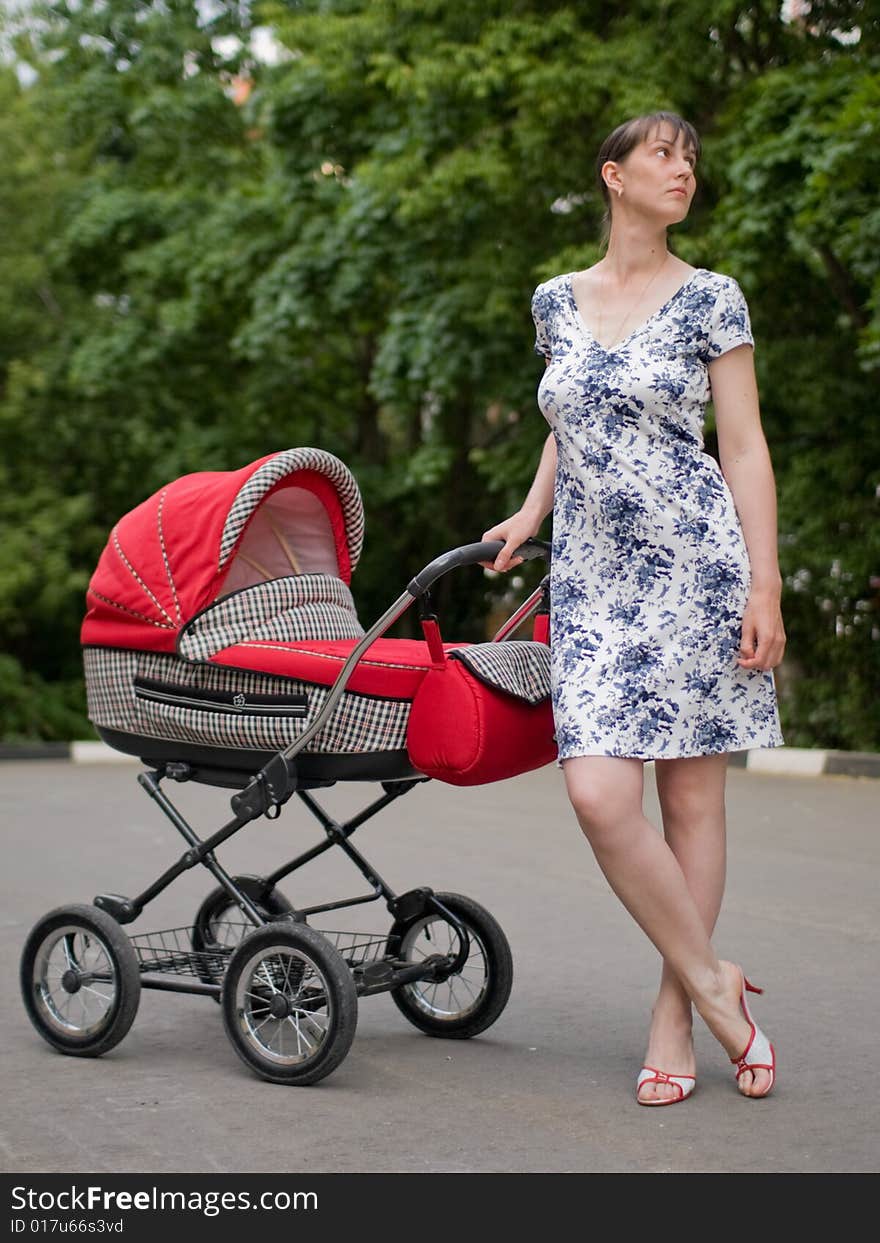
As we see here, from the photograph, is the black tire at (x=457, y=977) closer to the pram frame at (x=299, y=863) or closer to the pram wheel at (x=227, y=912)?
the pram frame at (x=299, y=863)

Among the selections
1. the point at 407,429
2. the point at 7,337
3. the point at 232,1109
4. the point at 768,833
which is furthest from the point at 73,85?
the point at 232,1109

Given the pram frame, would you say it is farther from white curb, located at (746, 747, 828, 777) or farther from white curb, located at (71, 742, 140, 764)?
white curb, located at (71, 742, 140, 764)

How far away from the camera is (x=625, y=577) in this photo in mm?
4246

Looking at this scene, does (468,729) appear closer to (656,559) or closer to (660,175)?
(656,559)

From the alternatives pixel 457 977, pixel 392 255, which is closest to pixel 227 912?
pixel 457 977

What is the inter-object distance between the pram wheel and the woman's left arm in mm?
1688

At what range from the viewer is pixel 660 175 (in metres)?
4.28

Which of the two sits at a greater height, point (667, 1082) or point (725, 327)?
point (725, 327)

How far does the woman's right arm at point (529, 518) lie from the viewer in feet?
14.5

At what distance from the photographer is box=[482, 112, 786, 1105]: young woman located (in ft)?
13.7

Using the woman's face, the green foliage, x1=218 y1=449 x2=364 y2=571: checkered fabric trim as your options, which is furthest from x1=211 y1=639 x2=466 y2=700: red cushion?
the green foliage

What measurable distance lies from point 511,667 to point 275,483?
844 millimetres

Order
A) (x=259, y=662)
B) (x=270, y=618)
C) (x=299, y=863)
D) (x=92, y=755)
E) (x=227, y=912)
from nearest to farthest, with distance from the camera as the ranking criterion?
1. (x=259, y=662)
2. (x=270, y=618)
3. (x=299, y=863)
4. (x=227, y=912)
5. (x=92, y=755)

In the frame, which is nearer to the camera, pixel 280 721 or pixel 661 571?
pixel 661 571
